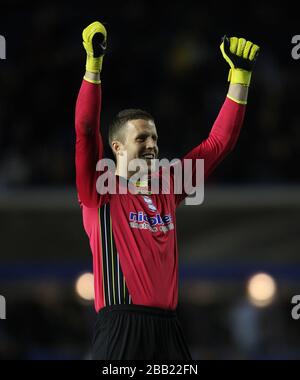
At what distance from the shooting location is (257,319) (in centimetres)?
1075

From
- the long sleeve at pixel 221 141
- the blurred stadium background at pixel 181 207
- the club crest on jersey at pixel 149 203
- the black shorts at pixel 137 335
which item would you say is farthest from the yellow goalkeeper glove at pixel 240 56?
the blurred stadium background at pixel 181 207

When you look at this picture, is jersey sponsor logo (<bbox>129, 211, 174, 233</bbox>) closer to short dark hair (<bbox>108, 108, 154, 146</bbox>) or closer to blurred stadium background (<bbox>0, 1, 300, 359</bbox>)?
short dark hair (<bbox>108, 108, 154, 146</bbox>)

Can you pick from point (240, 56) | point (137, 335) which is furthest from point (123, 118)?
point (137, 335)

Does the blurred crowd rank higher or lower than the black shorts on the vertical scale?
higher

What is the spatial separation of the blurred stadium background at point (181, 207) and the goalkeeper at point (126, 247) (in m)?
5.69

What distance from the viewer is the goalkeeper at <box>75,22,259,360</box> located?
434cm

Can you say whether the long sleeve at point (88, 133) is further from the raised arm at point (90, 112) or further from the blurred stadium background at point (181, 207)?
the blurred stadium background at point (181, 207)

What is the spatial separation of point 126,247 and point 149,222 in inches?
7.3

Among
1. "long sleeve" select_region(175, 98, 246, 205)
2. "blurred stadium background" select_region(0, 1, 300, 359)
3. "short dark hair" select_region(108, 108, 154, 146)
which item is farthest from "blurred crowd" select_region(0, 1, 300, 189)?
"short dark hair" select_region(108, 108, 154, 146)

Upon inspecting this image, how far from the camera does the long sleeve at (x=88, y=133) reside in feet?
14.2

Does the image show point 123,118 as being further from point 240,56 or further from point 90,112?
point 240,56
